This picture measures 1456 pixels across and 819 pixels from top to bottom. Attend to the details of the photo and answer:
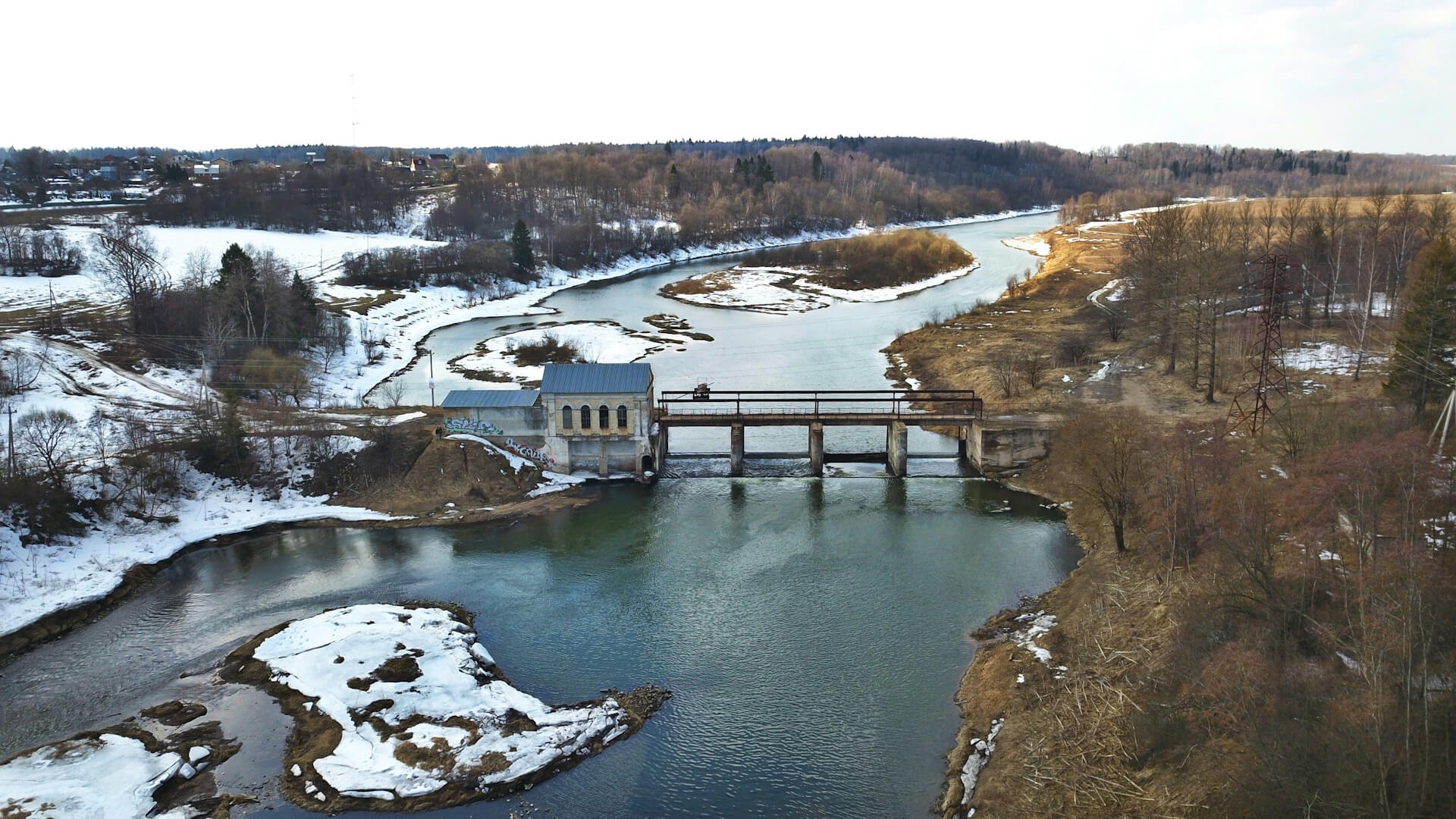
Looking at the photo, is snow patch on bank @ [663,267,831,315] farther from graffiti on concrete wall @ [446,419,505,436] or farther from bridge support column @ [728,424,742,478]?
graffiti on concrete wall @ [446,419,505,436]

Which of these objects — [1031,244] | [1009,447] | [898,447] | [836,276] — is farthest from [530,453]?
[1031,244]

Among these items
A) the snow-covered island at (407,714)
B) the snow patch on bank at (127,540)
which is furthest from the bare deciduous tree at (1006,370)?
the snow-covered island at (407,714)

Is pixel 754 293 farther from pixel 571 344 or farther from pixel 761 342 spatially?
pixel 571 344

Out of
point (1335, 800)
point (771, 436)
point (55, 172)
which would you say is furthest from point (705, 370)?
point (55, 172)

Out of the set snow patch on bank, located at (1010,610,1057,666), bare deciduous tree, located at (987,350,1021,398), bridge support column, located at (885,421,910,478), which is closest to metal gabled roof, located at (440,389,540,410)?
bridge support column, located at (885,421,910,478)

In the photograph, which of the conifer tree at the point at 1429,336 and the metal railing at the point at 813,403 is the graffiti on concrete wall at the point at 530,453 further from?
the conifer tree at the point at 1429,336

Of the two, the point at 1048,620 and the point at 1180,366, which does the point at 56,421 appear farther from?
the point at 1180,366
